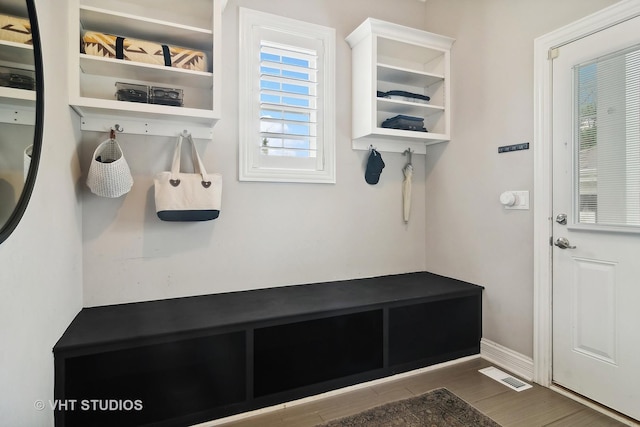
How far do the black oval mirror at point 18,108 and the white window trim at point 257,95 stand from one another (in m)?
1.21

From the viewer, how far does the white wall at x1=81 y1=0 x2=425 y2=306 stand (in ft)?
6.66

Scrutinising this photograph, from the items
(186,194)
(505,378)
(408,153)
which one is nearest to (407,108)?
(408,153)

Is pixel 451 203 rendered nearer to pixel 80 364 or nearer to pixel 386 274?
pixel 386 274

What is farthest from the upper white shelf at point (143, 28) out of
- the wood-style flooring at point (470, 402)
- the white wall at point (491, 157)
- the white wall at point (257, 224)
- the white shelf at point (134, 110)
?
the wood-style flooring at point (470, 402)

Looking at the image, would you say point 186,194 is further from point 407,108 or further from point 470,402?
point 470,402

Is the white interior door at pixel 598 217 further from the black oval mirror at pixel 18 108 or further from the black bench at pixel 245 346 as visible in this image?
the black oval mirror at pixel 18 108

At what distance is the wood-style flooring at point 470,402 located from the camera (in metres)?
1.75

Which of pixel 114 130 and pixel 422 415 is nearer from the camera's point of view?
pixel 422 415

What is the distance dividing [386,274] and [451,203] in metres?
0.80

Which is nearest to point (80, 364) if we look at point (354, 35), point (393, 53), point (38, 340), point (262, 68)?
point (38, 340)

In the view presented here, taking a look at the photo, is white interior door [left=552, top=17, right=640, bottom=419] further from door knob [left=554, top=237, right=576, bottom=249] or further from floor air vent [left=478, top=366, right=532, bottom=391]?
floor air vent [left=478, top=366, right=532, bottom=391]

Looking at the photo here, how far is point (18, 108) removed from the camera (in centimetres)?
103

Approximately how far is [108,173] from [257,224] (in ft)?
3.14

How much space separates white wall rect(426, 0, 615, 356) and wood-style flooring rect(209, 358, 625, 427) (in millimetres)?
346
